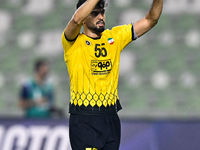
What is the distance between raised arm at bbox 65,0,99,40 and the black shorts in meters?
0.71

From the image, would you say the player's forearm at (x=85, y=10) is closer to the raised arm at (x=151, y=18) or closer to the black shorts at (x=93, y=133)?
the raised arm at (x=151, y=18)

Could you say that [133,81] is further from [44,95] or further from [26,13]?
[26,13]

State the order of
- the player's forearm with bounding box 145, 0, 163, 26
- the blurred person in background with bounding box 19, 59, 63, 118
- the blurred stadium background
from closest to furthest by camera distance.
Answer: the player's forearm with bounding box 145, 0, 163, 26
the blurred person in background with bounding box 19, 59, 63, 118
the blurred stadium background

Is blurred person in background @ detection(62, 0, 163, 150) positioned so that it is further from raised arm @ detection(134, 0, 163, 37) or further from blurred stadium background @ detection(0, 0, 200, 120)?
blurred stadium background @ detection(0, 0, 200, 120)

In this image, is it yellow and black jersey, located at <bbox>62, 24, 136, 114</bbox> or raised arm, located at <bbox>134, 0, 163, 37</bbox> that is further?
raised arm, located at <bbox>134, 0, 163, 37</bbox>

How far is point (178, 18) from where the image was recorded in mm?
7895

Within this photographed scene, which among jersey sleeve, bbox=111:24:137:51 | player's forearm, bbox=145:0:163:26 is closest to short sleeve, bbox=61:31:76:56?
jersey sleeve, bbox=111:24:137:51

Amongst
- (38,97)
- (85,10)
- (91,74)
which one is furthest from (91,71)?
(38,97)

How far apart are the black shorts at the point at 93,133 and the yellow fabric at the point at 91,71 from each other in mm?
130

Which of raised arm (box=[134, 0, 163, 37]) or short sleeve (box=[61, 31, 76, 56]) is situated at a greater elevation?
raised arm (box=[134, 0, 163, 37])

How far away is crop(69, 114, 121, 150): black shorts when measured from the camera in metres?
3.04

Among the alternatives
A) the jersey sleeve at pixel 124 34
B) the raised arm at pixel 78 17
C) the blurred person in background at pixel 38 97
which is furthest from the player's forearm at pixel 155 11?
the blurred person in background at pixel 38 97

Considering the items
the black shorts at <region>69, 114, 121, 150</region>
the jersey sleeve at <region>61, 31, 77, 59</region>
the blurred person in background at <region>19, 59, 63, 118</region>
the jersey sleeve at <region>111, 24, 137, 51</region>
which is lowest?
the black shorts at <region>69, 114, 121, 150</region>

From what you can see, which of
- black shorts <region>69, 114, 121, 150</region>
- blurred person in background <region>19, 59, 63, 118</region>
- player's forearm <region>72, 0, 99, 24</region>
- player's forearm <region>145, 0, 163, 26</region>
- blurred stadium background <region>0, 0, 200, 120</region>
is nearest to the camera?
player's forearm <region>72, 0, 99, 24</region>
